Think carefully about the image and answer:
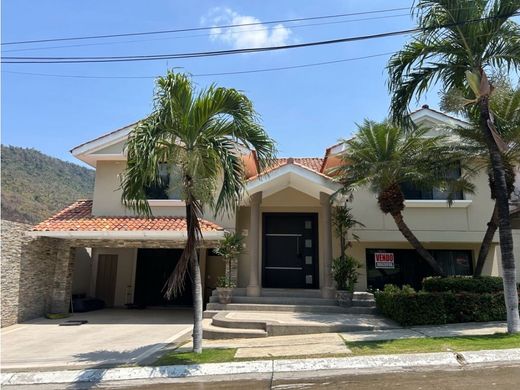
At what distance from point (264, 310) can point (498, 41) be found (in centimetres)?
959

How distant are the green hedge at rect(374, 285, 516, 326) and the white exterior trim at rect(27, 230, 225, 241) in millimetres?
6092

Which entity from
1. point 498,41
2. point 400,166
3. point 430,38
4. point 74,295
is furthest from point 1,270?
point 498,41

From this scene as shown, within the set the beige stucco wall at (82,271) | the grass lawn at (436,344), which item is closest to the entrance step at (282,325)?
the grass lawn at (436,344)

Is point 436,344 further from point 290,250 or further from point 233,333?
point 290,250

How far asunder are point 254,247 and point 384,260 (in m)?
5.11

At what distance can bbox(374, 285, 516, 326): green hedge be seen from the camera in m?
10.5

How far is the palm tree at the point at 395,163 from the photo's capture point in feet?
39.7

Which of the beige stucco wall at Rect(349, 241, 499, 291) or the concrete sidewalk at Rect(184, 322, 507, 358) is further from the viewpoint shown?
the beige stucco wall at Rect(349, 241, 499, 291)

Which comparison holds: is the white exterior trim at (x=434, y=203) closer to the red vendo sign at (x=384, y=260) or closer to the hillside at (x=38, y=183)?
the red vendo sign at (x=384, y=260)

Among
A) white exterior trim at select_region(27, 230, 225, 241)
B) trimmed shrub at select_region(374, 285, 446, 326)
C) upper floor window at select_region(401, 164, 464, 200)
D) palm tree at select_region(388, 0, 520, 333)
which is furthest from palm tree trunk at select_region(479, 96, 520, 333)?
white exterior trim at select_region(27, 230, 225, 241)

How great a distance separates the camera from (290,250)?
15344 millimetres

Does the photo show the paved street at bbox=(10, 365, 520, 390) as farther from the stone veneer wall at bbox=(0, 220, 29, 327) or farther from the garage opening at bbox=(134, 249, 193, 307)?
the garage opening at bbox=(134, 249, 193, 307)

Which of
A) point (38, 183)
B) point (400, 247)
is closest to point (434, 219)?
point (400, 247)

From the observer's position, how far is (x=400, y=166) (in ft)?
39.8
